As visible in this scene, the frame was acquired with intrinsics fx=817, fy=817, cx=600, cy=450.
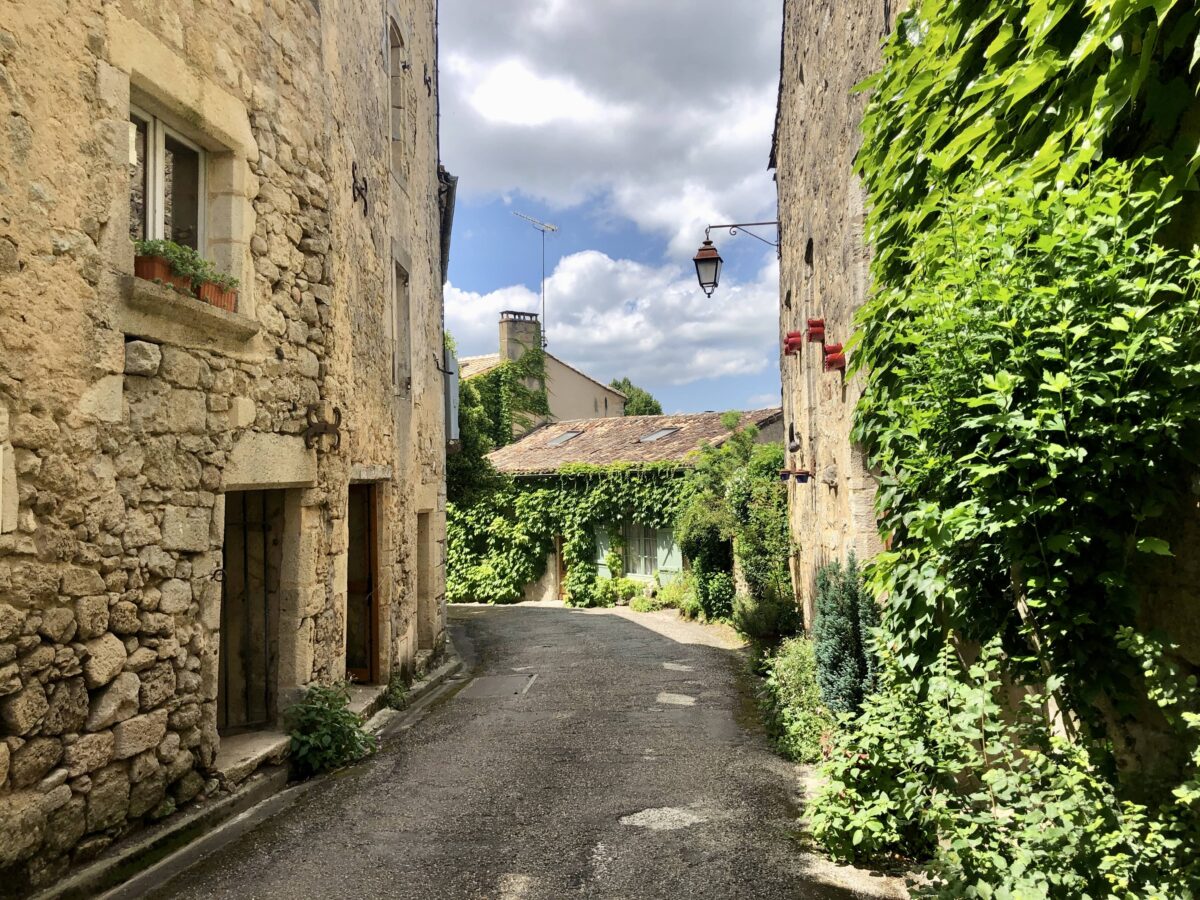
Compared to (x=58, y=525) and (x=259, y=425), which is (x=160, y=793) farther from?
(x=259, y=425)

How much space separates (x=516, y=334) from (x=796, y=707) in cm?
2028

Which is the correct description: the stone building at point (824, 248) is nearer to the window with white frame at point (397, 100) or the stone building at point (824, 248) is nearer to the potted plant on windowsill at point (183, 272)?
the potted plant on windowsill at point (183, 272)

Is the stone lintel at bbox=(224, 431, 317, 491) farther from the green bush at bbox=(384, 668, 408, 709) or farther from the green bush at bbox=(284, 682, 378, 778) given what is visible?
the green bush at bbox=(384, 668, 408, 709)

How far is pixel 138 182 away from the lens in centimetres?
456

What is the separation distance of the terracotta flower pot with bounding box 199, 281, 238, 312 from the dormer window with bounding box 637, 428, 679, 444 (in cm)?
1476

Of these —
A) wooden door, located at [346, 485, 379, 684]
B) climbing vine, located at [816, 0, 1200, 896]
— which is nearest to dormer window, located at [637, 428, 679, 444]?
wooden door, located at [346, 485, 379, 684]

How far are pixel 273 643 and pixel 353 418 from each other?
1877 mm

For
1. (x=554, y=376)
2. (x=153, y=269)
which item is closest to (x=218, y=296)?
(x=153, y=269)

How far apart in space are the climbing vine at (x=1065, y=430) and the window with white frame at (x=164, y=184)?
4.05 meters

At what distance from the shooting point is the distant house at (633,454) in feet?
57.2

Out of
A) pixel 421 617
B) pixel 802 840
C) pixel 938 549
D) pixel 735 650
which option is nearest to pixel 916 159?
pixel 938 549

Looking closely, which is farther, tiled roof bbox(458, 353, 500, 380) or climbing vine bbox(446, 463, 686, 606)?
tiled roof bbox(458, 353, 500, 380)

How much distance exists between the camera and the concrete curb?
361 cm

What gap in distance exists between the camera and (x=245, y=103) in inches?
202
